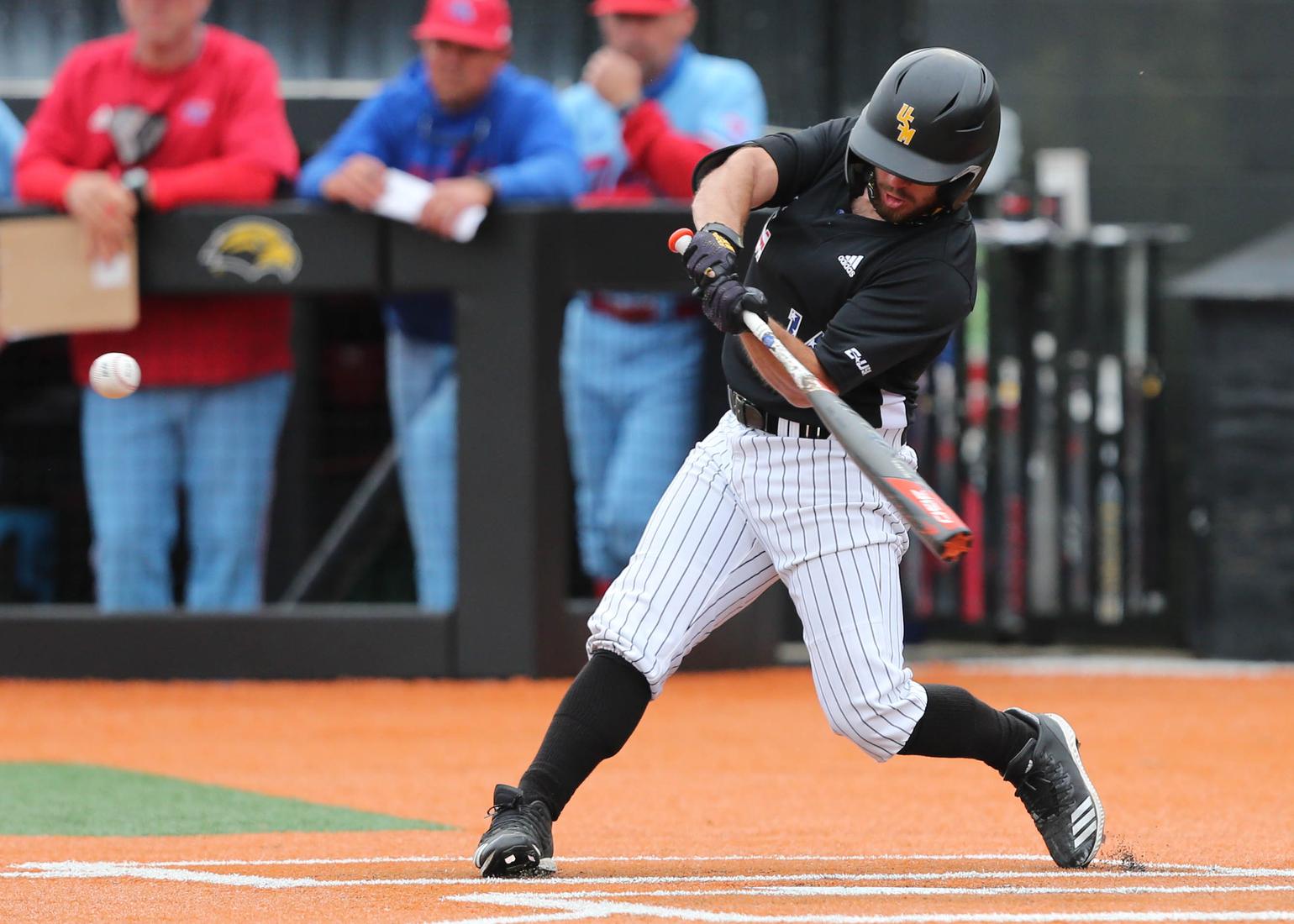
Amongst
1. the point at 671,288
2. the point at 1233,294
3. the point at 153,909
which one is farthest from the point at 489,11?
the point at 153,909

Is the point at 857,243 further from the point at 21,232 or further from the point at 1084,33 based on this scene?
the point at 1084,33

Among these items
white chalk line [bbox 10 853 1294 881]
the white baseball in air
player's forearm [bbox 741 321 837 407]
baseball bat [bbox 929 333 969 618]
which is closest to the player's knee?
white chalk line [bbox 10 853 1294 881]

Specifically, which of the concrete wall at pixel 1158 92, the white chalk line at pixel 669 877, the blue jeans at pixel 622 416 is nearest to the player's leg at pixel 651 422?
the blue jeans at pixel 622 416

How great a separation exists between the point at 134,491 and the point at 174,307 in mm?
726

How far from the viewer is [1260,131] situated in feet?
32.8

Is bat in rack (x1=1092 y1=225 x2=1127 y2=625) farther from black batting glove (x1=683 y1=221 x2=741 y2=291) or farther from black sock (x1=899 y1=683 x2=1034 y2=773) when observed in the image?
black batting glove (x1=683 y1=221 x2=741 y2=291)

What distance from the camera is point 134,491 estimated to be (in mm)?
8102

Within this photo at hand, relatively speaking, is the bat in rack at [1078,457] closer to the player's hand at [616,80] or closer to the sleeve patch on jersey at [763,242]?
the player's hand at [616,80]

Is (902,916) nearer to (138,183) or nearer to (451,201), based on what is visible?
(451,201)

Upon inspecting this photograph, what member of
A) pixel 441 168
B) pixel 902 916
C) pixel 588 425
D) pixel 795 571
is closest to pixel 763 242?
pixel 795 571

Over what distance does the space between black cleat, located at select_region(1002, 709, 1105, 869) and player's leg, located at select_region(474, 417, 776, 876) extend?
0.71 m

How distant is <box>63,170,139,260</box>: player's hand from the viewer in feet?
25.7

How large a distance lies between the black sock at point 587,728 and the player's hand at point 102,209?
14.3 feet

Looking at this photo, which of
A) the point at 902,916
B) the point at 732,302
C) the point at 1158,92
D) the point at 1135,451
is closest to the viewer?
the point at 902,916
